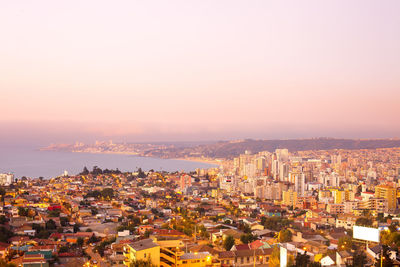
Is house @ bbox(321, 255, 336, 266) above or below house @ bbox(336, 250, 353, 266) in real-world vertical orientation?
below

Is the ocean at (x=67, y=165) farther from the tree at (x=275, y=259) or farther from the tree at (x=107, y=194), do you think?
the tree at (x=275, y=259)

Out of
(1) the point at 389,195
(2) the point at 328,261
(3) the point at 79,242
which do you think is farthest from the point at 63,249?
(1) the point at 389,195

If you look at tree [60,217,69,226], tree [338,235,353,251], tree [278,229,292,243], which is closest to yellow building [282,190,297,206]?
tree [278,229,292,243]

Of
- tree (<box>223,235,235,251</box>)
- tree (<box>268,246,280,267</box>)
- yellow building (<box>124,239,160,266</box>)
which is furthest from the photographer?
tree (<box>223,235,235,251</box>)

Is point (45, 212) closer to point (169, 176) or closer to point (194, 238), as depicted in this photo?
point (194, 238)

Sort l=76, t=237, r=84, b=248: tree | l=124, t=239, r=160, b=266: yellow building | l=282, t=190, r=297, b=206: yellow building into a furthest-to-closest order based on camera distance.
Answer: l=282, t=190, r=297, b=206: yellow building < l=76, t=237, r=84, b=248: tree < l=124, t=239, r=160, b=266: yellow building

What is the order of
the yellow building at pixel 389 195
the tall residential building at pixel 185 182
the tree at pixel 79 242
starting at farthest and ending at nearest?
the tall residential building at pixel 185 182 < the yellow building at pixel 389 195 < the tree at pixel 79 242

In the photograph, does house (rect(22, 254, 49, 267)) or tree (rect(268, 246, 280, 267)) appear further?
tree (rect(268, 246, 280, 267))

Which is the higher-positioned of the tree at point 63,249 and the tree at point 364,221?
the tree at point 63,249

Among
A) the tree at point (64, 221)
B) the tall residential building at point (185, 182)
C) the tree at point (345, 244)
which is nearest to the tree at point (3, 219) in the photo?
the tree at point (64, 221)

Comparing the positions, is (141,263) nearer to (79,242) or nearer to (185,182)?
(79,242)

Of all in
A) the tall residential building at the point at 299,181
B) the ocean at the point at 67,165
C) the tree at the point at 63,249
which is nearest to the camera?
the tree at the point at 63,249

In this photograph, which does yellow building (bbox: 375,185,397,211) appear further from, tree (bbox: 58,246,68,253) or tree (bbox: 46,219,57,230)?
tree (bbox: 58,246,68,253)
